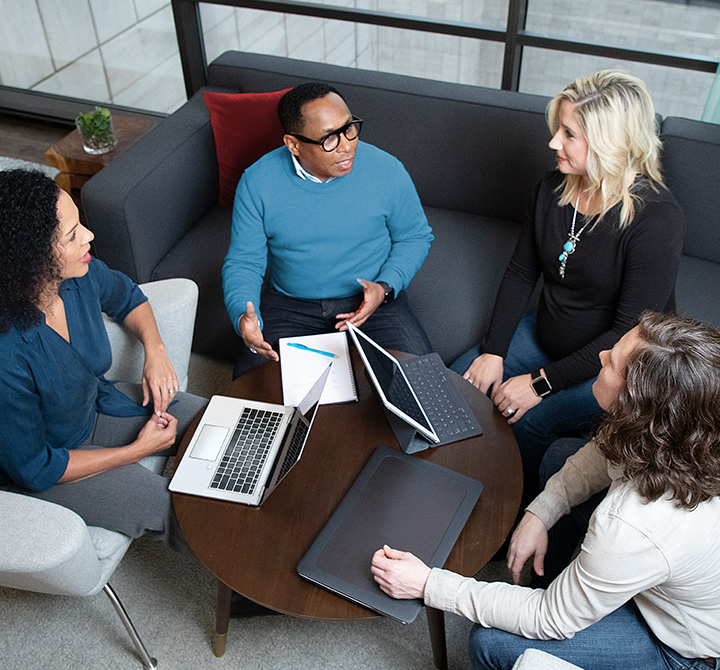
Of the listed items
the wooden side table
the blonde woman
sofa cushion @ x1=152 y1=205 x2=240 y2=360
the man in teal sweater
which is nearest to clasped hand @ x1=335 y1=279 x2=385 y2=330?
the man in teal sweater

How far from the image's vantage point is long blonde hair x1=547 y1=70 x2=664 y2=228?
5.31ft

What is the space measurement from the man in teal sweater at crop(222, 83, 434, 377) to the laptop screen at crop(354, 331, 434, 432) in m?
0.37

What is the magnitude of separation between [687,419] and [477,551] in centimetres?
50

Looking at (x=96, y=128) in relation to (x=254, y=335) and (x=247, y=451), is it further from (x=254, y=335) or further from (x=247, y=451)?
(x=247, y=451)

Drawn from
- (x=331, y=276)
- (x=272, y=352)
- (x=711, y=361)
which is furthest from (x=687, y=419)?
(x=331, y=276)

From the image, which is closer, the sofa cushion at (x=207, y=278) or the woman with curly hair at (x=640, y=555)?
the woman with curly hair at (x=640, y=555)

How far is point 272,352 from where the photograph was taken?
5.85 feet

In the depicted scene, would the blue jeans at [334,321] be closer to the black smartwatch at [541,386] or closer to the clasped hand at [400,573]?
the black smartwatch at [541,386]

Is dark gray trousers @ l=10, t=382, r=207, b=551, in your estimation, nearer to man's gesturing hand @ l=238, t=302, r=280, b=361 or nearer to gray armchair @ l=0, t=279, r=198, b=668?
gray armchair @ l=0, t=279, r=198, b=668

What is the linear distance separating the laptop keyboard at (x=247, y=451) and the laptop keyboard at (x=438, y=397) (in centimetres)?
35

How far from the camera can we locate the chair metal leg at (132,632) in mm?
1627

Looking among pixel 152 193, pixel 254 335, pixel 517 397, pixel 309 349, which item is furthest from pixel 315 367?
pixel 152 193

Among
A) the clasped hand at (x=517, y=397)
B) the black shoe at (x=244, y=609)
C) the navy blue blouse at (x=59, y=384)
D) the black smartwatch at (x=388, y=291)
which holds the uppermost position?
the navy blue blouse at (x=59, y=384)

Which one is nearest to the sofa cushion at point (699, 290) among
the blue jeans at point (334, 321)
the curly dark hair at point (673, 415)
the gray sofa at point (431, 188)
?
the gray sofa at point (431, 188)
